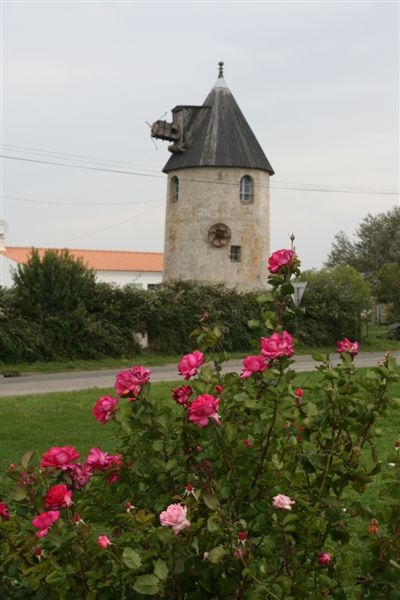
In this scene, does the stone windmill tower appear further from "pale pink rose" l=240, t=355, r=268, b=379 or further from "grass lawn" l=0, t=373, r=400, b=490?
"pale pink rose" l=240, t=355, r=268, b=379

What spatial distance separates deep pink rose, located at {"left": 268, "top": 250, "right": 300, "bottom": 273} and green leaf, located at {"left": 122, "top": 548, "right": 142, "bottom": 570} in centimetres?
138

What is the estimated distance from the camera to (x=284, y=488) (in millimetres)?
3389

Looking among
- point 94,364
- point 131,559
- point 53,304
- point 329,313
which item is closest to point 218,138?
point 329,313

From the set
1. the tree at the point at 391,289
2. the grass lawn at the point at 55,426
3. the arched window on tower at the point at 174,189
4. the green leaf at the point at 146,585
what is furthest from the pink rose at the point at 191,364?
the tree at the point at 391,289

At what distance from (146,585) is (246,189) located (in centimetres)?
3713

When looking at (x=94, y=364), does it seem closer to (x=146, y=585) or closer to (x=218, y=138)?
(x=218, y=138)

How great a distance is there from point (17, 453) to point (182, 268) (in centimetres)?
2889

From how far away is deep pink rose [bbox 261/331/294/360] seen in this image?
132 inches

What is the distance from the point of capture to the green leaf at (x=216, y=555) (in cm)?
293

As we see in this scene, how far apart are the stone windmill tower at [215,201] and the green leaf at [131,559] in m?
35.1

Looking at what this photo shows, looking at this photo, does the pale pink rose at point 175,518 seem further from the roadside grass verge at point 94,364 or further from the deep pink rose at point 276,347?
the roadside grass verge at point 94,364

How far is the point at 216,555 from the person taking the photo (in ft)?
9.64

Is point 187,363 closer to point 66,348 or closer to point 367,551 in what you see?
point 367,551

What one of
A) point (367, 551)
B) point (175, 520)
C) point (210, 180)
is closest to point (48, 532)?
point (175, 520)
